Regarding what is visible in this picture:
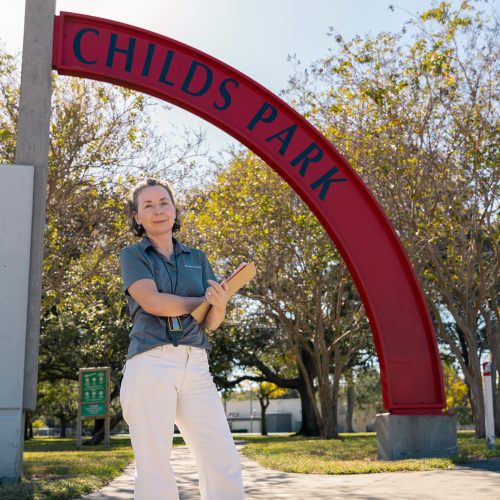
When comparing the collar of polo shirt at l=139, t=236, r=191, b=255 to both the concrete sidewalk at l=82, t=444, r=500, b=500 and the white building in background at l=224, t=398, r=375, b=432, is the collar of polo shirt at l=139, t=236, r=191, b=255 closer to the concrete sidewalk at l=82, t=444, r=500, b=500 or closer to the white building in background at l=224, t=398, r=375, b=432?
the concrete sidewalk at l=82, t=444, r=500, b=500

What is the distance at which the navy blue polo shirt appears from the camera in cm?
336

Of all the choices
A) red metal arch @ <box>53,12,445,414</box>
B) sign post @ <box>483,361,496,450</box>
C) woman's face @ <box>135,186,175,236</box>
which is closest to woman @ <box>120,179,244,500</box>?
woman's face @ <box>135,186,175,236</box>

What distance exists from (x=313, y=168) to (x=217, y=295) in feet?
20.7

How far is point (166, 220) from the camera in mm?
3635

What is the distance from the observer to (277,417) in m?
65.1

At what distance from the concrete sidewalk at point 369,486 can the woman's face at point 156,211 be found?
332cm

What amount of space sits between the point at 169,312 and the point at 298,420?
2599 inches

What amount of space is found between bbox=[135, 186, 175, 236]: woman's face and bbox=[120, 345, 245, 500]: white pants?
620 mm

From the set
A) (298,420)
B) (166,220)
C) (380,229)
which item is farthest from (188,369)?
(298,420)

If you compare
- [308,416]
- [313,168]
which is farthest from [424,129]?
[308,416]

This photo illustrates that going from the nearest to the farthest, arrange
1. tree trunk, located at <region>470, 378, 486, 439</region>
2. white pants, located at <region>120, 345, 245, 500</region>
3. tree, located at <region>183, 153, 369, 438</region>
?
white pants, located at <region>120, 345, 245, 500</region> < tree trunk, located at <region>470, 378, 486, 439</region> < tree, located at <region>183, 153, 369, 438</region>

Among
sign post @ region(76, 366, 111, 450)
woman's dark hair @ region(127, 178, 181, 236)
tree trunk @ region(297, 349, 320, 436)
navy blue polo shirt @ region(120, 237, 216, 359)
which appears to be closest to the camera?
navy blue polo shirt @ region(120, 237, 216, 359)

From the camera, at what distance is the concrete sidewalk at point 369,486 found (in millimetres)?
5971

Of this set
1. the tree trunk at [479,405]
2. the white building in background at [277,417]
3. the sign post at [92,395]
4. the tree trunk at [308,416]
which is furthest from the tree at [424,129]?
the white building in background at [277,417]
